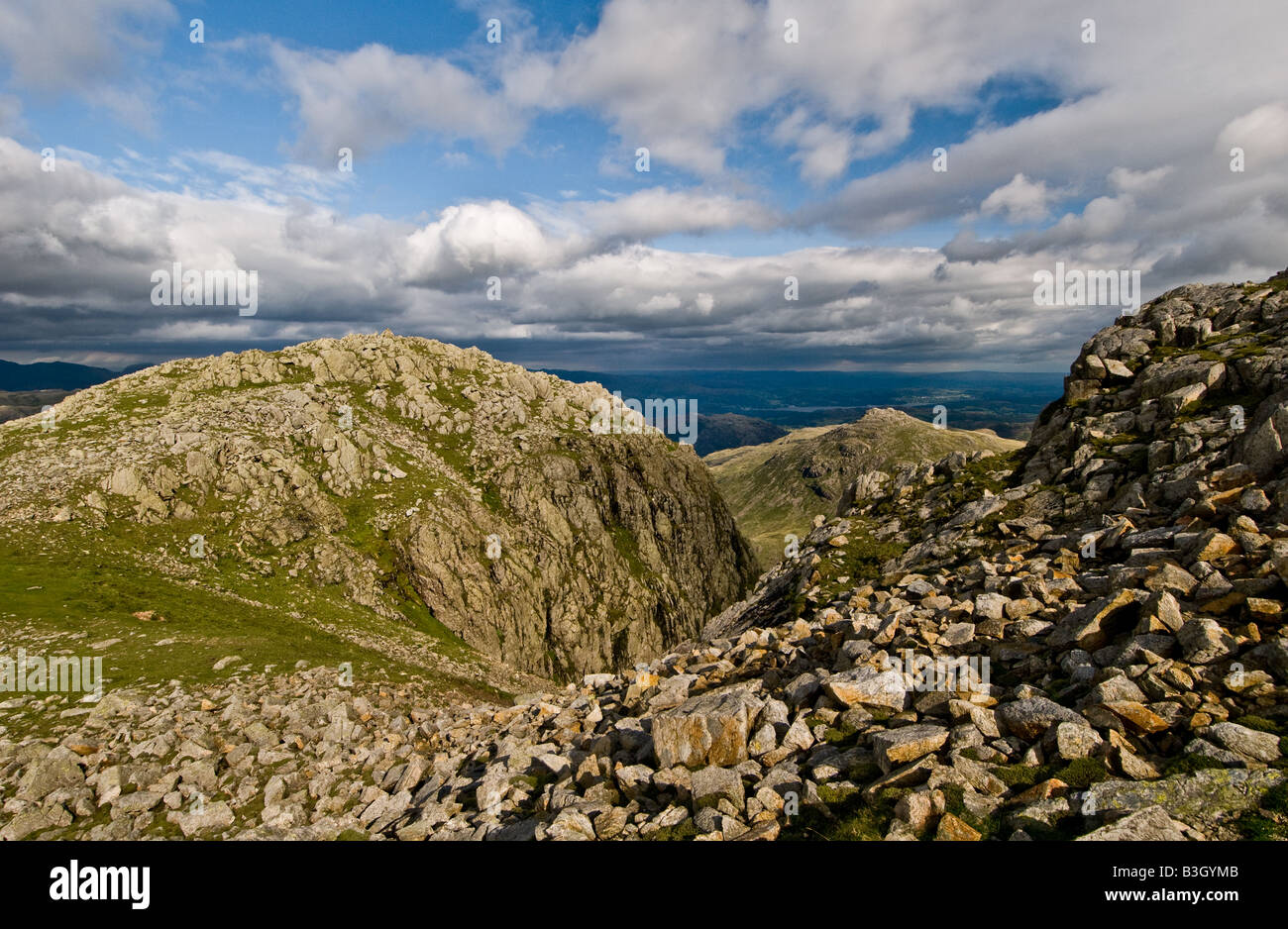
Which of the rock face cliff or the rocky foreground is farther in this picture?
the rock face cliff

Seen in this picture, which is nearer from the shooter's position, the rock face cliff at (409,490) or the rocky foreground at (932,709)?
the rocky foreground at (932,709)

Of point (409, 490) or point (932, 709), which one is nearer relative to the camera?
point (932, 709)

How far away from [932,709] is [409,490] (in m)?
106

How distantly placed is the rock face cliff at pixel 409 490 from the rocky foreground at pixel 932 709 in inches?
1987

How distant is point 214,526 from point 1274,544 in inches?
3843

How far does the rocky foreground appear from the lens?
12047mm

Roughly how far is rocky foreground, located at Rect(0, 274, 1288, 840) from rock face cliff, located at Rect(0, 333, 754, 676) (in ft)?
166

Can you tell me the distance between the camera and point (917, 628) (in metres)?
21.1

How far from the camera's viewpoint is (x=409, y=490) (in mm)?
106188

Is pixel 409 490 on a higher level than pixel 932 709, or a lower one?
higher

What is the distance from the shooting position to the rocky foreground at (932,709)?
12.0 meters

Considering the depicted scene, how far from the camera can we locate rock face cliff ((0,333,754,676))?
73.5 metres
